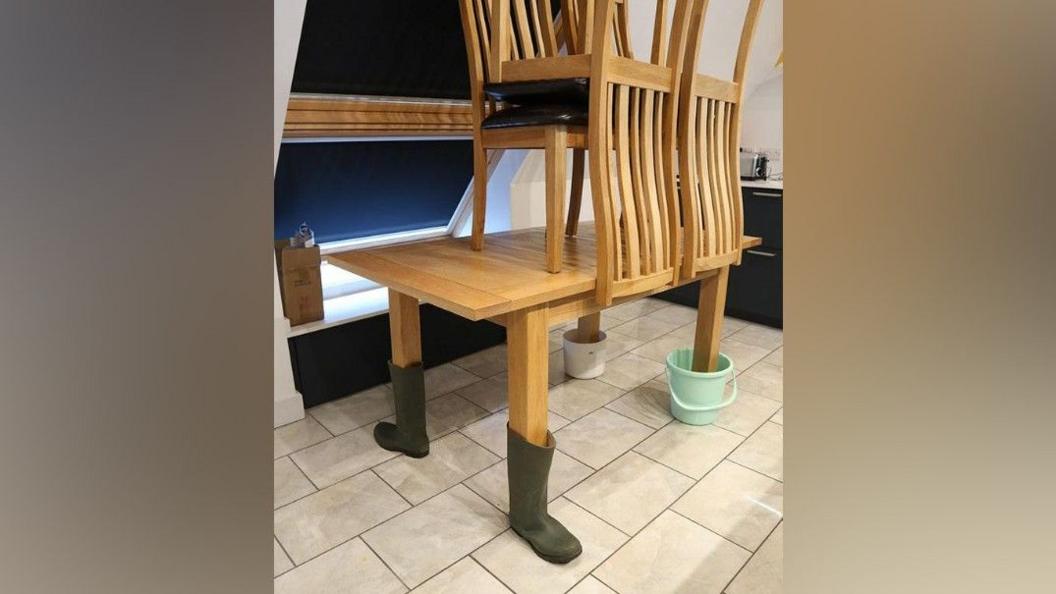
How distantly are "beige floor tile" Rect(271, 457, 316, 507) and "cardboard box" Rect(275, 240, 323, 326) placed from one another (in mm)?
574

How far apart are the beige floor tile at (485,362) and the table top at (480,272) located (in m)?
0.75

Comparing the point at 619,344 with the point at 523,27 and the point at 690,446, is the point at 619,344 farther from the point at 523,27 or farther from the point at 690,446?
the point at 523,27

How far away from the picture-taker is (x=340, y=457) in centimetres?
196

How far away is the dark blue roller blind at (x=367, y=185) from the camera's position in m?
2.42

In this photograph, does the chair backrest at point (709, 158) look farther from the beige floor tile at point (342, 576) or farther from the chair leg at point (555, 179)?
the beige floor tile at point (342, 576)

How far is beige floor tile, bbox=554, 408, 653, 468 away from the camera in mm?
1976

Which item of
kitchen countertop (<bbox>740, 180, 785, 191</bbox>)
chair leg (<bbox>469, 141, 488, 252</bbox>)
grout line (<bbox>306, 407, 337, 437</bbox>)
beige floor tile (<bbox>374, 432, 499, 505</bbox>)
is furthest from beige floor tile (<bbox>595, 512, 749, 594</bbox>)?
kitchen countertop (<bbox>740, 180, 785, 191</bbox>)

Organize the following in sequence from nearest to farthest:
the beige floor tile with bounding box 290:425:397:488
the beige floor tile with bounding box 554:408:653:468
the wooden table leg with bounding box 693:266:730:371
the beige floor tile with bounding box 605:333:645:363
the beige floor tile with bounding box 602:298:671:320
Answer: the beige floor tile with bounding box 290:425:397:488, the beige floor tile with bounding box 554:408:653:468, the wooden table leg with bounding box 693:266:730:371, the beige floor tile with bounding box 605:333:645:363, the beige floor tile with bounding box 602:298:671:320

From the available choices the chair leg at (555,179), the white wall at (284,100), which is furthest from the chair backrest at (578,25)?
the white wall at (284,100)

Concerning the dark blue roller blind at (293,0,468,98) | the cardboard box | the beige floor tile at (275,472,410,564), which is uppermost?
the dark blue roller blind at (293,0,468,98)

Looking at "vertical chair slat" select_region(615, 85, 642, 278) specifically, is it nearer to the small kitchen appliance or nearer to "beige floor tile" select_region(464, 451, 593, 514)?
"beige floor tile" select_region(464, 451, 593, 514)

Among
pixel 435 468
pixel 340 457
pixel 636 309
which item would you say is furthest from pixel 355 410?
pixel 636 309
